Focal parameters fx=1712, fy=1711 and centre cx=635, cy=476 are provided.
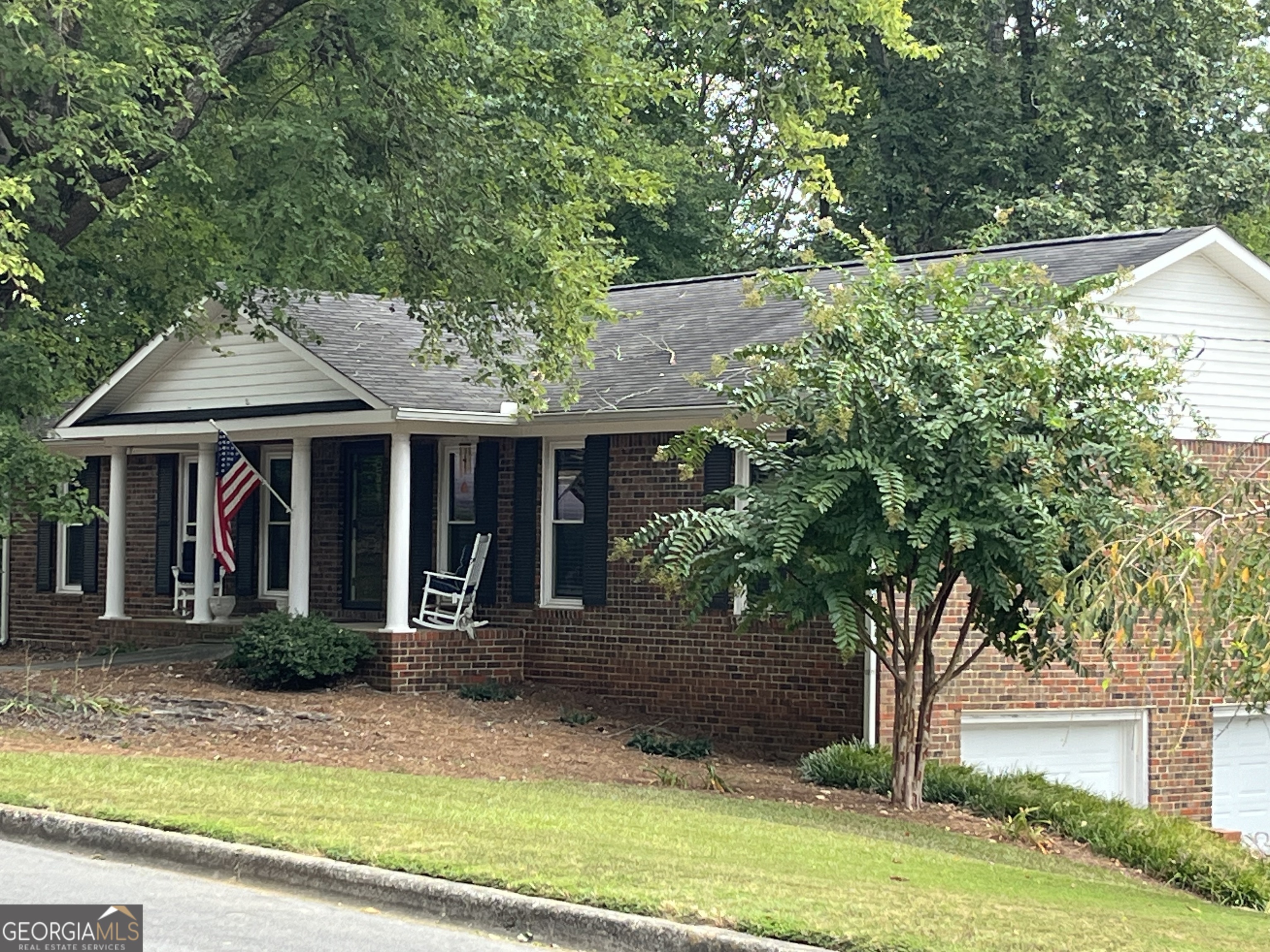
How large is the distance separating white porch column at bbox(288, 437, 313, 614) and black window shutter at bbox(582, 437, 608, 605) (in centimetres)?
335

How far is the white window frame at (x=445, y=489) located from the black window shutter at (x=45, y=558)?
787 centimetres

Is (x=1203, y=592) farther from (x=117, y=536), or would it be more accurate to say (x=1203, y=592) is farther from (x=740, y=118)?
(x=740, y=118)

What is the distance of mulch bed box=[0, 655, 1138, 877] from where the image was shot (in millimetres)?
13961

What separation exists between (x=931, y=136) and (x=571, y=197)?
1687 cm

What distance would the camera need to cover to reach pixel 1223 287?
18266 millimetres

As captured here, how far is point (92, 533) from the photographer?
24500 millimetres

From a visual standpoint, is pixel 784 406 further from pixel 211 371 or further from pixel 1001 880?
pixel 211 371

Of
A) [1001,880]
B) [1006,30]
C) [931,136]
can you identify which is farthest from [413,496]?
[1006,30]

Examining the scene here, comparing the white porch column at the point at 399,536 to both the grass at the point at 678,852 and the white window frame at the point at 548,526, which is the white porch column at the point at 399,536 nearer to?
the white window frame at the point at 548,526

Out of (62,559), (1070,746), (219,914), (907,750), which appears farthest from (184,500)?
(219,914)

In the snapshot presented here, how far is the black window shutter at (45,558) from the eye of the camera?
25.2 metres

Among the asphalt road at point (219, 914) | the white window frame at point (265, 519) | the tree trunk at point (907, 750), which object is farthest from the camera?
the white window frame at point (265, 519)

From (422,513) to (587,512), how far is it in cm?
262

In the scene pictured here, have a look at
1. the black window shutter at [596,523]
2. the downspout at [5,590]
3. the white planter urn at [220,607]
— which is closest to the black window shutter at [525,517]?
the black window shutter at [596,523]
